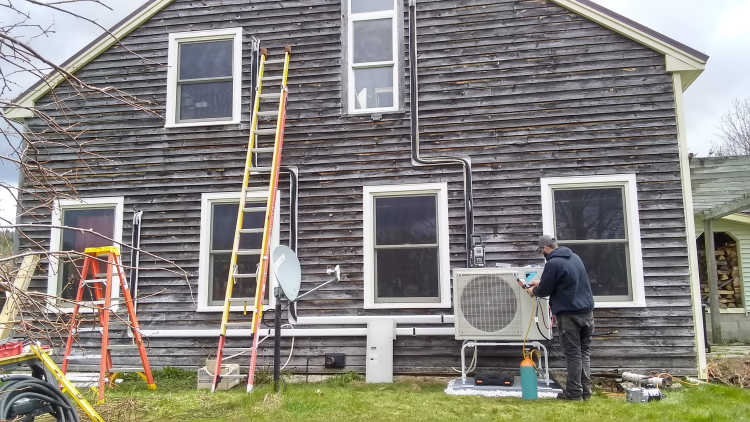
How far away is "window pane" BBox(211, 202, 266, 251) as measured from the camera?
8047 millimetres

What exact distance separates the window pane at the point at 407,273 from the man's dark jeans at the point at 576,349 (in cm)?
197

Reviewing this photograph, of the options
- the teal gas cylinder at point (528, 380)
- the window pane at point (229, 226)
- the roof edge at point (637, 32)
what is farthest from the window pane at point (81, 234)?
the roof edge at point (637, 32)

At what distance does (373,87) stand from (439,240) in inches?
90.7

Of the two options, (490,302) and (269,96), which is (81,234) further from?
(490,302)

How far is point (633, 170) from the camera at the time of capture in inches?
286

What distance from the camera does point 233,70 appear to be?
8.41m

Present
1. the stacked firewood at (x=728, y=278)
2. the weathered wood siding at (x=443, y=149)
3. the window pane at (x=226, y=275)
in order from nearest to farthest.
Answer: the weathered wood siding at (x=443, y=149) < the window pane at (x=226, y=275) < the stacked firewood at (x=728, y=278)

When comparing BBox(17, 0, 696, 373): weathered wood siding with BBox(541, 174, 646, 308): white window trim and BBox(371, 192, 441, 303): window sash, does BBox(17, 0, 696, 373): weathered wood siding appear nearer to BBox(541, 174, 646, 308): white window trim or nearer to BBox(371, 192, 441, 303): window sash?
BBox(541, 174, 646, 308): white window trim

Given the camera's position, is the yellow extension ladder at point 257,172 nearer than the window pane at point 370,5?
Yes

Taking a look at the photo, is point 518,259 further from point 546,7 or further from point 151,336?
point 151,336

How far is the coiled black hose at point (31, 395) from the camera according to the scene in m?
3.71

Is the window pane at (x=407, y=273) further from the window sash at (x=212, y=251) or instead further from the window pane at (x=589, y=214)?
the window sash at (x=212, y=251)

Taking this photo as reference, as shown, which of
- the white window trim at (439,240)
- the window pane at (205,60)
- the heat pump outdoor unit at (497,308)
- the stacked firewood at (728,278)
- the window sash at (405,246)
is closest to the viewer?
the heat pump outdoor unit at (497,308)

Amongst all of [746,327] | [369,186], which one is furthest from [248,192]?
[746,327]
